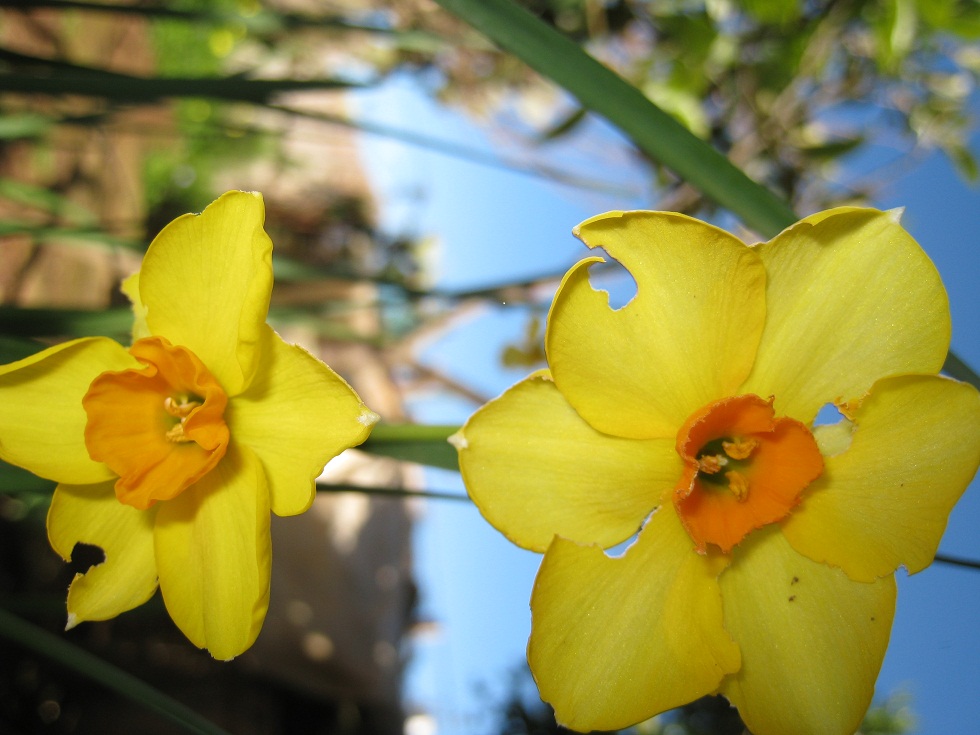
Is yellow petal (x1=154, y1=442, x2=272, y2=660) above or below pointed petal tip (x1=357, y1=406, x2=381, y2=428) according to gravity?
below

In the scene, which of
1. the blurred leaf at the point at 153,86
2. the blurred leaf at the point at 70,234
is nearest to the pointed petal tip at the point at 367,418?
the blurred leaf at the point at 153,86

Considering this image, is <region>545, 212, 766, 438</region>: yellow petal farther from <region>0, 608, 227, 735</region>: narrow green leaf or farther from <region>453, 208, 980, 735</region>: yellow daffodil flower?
<region>0, 608, 227, 735</region>: narrow green leaf

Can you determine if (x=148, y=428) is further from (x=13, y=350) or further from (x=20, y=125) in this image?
(x=20, y=125)

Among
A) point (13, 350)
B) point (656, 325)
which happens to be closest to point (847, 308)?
point (656, 325)

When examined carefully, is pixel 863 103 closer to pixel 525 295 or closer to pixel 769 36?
pixel 769 36

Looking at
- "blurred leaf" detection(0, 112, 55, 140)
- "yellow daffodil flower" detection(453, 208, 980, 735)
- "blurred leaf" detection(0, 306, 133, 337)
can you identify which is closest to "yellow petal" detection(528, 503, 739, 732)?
"yellow daffodil flower" detection(453, 208, 980, 735)

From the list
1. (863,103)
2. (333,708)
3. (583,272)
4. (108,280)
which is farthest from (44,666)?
(863,103)
